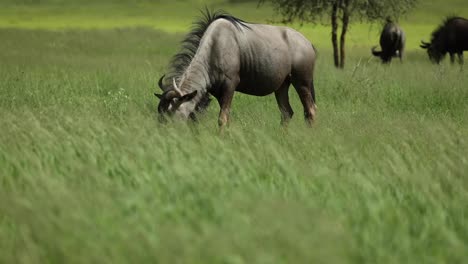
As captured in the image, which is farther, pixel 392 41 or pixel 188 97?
pixel 392 41

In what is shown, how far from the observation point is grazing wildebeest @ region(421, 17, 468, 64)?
69.5ft

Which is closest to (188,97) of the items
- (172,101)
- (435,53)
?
(172,101)

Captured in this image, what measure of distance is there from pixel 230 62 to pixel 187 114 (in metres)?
1.12

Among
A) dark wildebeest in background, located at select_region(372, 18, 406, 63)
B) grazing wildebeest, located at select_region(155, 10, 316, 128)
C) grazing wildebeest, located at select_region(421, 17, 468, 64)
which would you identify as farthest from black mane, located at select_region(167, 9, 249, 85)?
dark wildebeest in background, located at select_region(372, 18, 406, 63)

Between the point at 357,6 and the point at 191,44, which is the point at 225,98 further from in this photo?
the point at 357,6

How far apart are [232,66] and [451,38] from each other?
1618cm

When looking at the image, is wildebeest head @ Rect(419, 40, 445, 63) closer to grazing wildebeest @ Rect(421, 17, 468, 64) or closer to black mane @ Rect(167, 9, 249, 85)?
grazing wildebeest @ Rect(421, 17, 468, 64)

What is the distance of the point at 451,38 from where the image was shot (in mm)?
21406

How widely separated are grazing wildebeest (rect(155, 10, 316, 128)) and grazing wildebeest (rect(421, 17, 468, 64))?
47.0ft

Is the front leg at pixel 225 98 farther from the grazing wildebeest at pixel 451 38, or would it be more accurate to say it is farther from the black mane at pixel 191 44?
the grazing wildebeest at pixel 451 38

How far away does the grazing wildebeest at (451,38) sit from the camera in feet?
69.5

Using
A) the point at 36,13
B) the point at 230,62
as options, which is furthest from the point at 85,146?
the point at 36,13

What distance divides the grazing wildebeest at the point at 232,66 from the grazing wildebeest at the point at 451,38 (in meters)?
14.3

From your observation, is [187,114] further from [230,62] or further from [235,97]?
[235,97]
